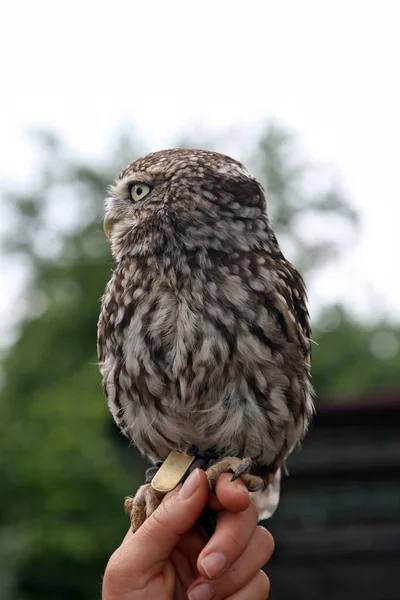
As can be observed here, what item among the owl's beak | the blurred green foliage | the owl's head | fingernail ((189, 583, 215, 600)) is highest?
the blurred green foliage

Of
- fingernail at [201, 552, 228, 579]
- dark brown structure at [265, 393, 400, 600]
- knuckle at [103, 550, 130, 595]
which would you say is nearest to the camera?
fingernail at [201, 552, 228, 579]

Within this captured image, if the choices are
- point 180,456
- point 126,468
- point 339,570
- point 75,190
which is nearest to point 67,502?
point 126,468

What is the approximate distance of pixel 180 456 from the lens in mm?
2371

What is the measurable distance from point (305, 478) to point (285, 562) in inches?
37.0

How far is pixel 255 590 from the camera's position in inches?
87.5

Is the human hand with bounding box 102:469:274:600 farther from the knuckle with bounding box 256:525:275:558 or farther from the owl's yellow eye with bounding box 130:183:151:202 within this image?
the owl's yellow eye with bounding box 130:183:151:202

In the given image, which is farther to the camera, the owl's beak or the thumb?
the owl's beak

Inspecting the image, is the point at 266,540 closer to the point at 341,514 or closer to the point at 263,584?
the point at 263,584

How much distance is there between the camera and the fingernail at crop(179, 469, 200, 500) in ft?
7.02

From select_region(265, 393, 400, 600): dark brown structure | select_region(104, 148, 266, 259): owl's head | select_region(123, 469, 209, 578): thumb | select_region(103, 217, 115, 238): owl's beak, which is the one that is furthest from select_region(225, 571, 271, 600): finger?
select_region(265, 393, 400, 600): dark brown structure

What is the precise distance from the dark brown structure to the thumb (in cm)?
647

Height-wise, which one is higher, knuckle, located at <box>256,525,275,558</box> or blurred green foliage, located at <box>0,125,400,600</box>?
blurred green foliage, located at <box>0,125,400,600</box>

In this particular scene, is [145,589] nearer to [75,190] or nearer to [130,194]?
[130,194]

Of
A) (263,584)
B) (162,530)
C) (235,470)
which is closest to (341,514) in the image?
(263,584)
